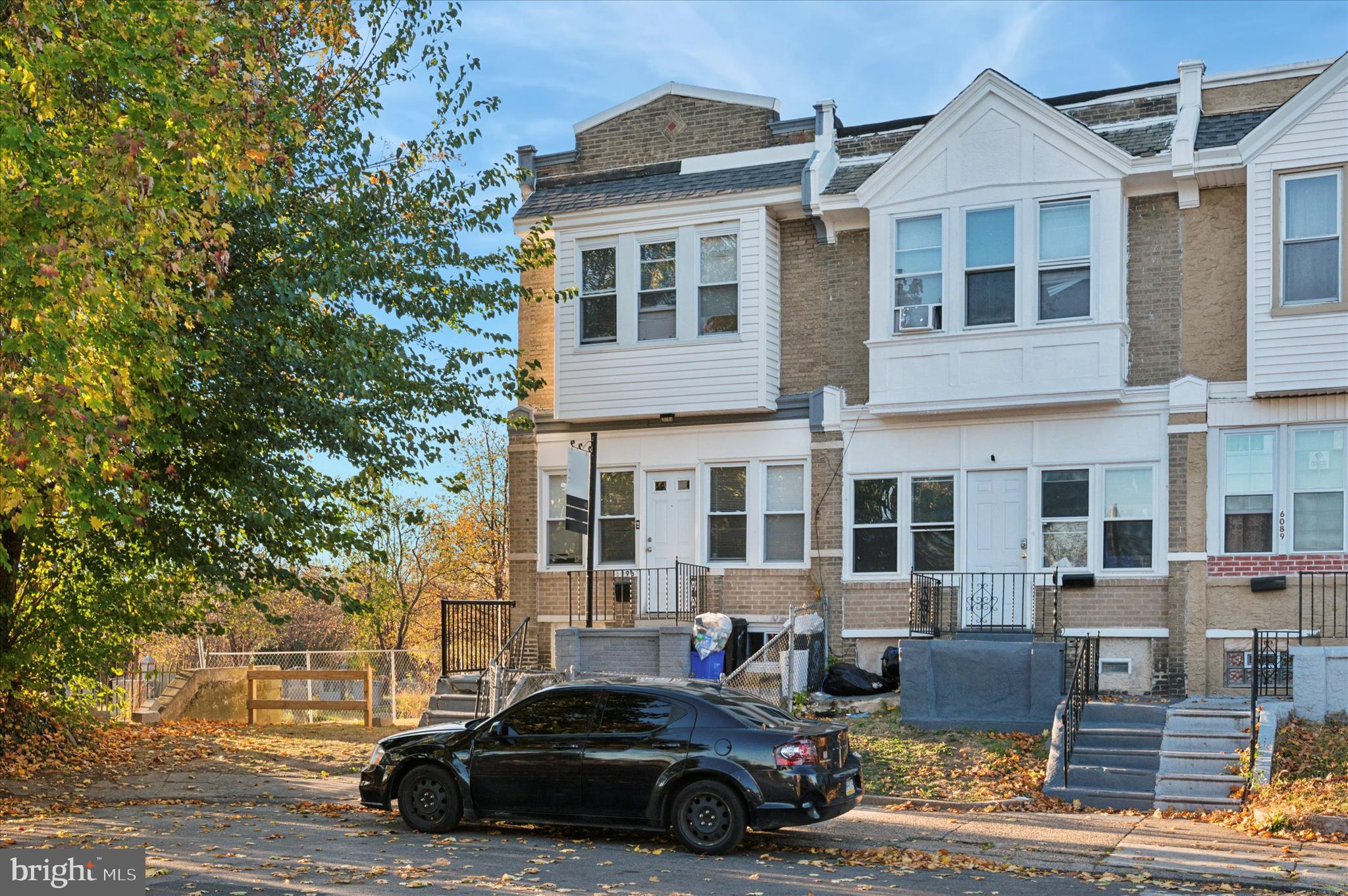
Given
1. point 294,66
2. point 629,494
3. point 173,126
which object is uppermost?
point 294,66

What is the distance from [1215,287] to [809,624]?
289 inches

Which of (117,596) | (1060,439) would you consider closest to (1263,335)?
(1060,439)

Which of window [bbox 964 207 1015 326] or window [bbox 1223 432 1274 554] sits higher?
window [bbox 964 207 1015 326]

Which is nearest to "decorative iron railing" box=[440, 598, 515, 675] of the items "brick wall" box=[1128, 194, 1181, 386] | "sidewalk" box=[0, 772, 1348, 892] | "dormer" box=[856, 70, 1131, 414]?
"sidewalk" box=[0, 772, 1348, 892]

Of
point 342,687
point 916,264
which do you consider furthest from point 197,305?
point 342,687

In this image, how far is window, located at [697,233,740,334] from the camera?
21688mm

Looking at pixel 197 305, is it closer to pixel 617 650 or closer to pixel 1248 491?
pixel 617 650

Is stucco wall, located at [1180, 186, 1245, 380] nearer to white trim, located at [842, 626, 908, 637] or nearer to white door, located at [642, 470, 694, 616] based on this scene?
white trim, located at [842, 626, 908, 637]

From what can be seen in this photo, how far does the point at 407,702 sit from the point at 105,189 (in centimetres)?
1568

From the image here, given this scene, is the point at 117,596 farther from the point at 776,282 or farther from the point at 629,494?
the point at 776,282

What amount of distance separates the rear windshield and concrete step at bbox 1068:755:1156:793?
13.3 feet

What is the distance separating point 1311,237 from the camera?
714 inches

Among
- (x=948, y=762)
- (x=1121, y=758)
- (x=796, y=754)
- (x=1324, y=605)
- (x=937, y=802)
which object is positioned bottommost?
(x=937, y=802)

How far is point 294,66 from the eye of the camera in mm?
18875
